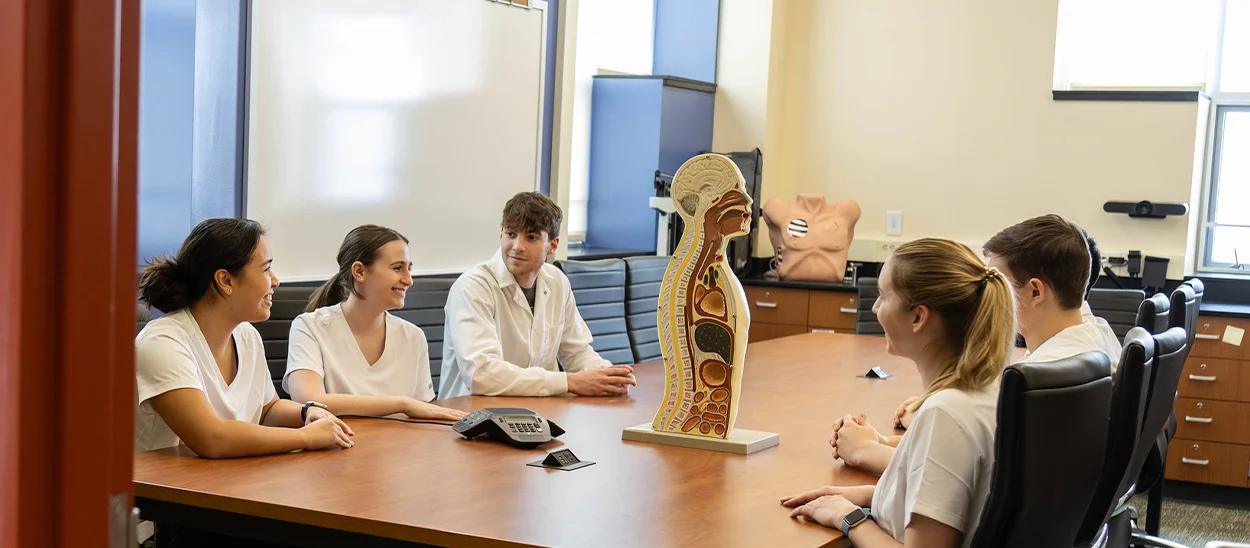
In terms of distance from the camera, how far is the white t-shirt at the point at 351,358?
108 inches

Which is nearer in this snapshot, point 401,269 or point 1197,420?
point 401,269

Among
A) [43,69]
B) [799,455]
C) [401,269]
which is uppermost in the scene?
[43,69]

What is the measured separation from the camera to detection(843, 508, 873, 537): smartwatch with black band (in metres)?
1.80

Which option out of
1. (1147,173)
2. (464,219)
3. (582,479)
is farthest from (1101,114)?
(582,479)

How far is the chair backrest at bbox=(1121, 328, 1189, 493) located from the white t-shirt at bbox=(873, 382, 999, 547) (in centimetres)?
92

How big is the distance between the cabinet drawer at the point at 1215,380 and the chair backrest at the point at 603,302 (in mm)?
2498

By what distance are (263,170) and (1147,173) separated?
14.1 feet

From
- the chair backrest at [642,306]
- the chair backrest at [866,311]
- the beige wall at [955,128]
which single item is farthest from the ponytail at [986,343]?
the beige wall at [955,128]

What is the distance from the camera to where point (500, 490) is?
1.97m

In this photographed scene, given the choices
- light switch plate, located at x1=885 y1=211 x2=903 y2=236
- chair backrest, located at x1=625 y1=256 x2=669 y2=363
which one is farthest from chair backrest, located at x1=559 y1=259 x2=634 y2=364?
light switch plate, located at x1=885 y1=211 x2=903 y2=236

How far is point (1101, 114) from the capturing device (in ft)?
19.4

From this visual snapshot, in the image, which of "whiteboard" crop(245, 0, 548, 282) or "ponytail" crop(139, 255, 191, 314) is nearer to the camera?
"ponytail" crop(139, 255, 191, 314)

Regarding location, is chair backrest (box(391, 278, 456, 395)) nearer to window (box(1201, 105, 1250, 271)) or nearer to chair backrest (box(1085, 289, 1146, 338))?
chair backrest (box(1085, 289, 1146, 338))

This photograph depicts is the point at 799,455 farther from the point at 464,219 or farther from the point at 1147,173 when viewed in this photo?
the point at 1147,173
